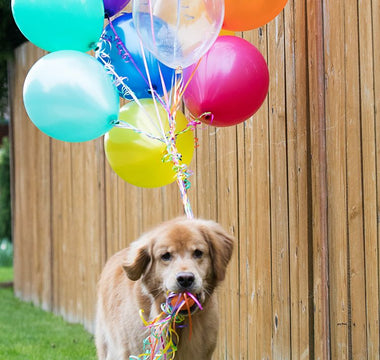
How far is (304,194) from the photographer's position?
4082 mm

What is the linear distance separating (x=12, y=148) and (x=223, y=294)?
5.73m

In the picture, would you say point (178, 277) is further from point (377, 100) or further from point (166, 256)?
point (377, 100)

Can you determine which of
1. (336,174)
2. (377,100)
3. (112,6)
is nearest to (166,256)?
(336,174)

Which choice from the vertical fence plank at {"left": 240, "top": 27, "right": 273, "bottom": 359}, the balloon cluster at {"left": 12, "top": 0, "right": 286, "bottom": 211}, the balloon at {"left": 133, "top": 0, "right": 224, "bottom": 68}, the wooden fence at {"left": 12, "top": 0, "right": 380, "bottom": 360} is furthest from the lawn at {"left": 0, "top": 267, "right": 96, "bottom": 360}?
the balloon at {"left": 133, "top": 0, "right": 224, "bottom": 68}

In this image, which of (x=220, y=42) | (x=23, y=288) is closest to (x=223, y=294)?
(x=220, y=42)

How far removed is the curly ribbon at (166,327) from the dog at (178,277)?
0.06 meters

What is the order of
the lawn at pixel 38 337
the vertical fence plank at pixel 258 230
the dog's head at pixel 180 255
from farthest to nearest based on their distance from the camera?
the lawn at pixel 38 337
the vertical fence plank at pixel 258 230
the dog's head at pixel 180 255

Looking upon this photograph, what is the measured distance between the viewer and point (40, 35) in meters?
3.82

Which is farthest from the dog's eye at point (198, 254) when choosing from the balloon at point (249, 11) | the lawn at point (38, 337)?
the lawn at point (38, 337)

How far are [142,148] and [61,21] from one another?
2.75 ft

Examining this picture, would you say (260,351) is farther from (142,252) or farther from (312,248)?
(142,252)

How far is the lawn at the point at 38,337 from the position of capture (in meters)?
5.91

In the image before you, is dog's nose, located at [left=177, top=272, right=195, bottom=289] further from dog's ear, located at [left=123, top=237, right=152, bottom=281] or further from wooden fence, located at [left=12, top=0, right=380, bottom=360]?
wooden fence, located at [left=12, top=0, right=380, bottom=360]

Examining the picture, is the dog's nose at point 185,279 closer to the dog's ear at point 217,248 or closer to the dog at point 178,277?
the dog at point 178,277
